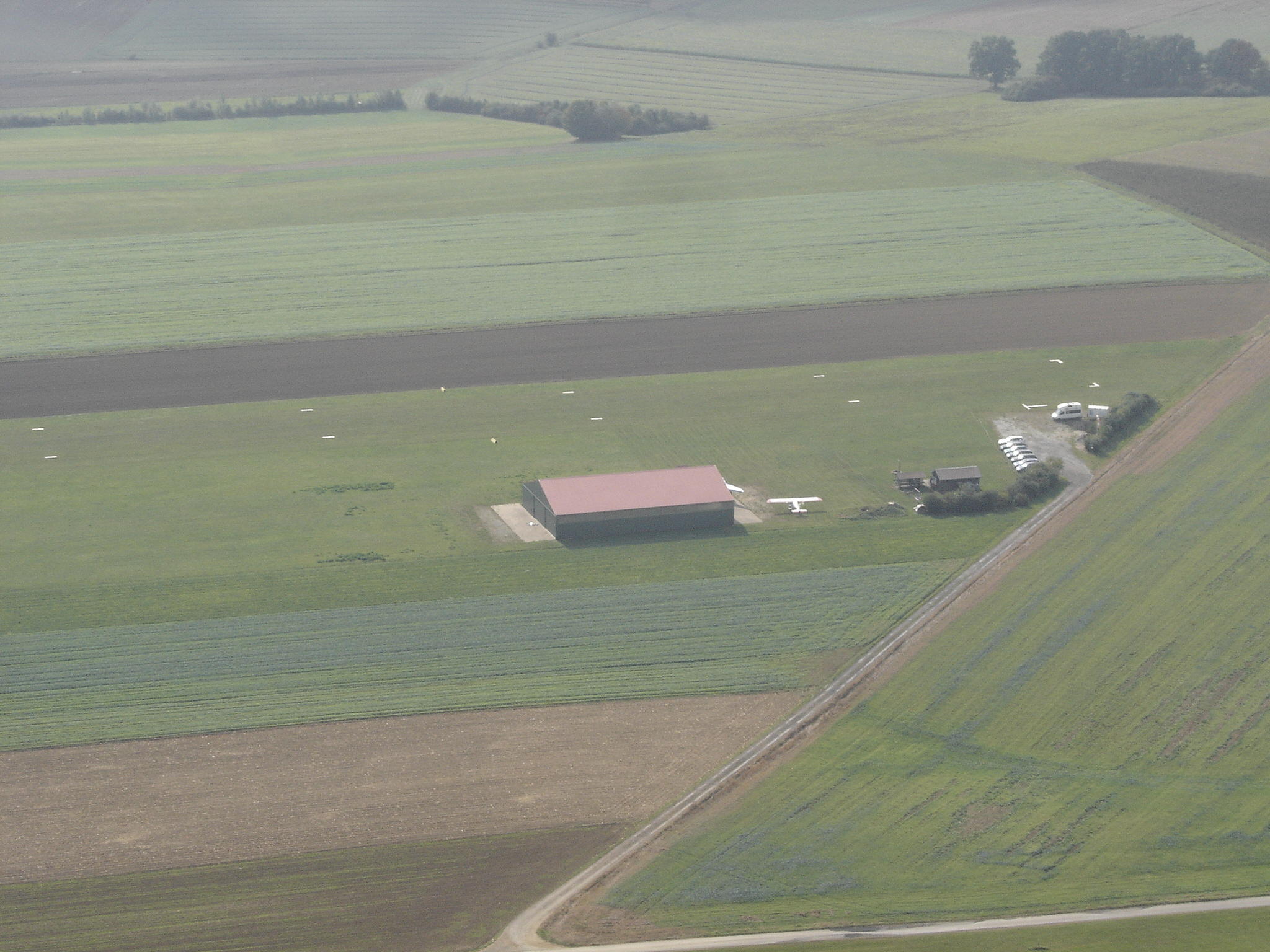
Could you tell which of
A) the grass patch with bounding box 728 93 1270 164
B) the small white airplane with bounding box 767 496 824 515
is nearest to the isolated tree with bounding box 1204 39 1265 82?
the grass patch with bounding box 728 93 1270 164

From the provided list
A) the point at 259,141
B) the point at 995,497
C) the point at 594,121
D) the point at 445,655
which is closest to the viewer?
the point at 445,655

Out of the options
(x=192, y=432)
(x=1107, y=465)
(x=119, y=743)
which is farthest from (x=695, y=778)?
(x=192, y=432)

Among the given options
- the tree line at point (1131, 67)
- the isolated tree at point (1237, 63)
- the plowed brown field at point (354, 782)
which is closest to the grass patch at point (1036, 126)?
the tree line at point (1131, 67)

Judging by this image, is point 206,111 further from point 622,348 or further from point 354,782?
point 354,782

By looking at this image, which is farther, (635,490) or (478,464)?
(478,464)

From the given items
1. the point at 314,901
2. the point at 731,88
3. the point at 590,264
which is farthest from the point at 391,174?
the point at 314,901

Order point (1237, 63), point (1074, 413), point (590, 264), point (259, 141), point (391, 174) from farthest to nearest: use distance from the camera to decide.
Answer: point (1237, 63), point (259, 141), point (391, 174), point (590, 264), point (1074, 413)

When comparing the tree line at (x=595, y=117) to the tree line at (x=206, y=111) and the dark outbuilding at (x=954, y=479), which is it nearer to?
the tree line at (x=206, y=111)

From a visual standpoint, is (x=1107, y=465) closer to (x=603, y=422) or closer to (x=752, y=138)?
(x=603, y=422)
